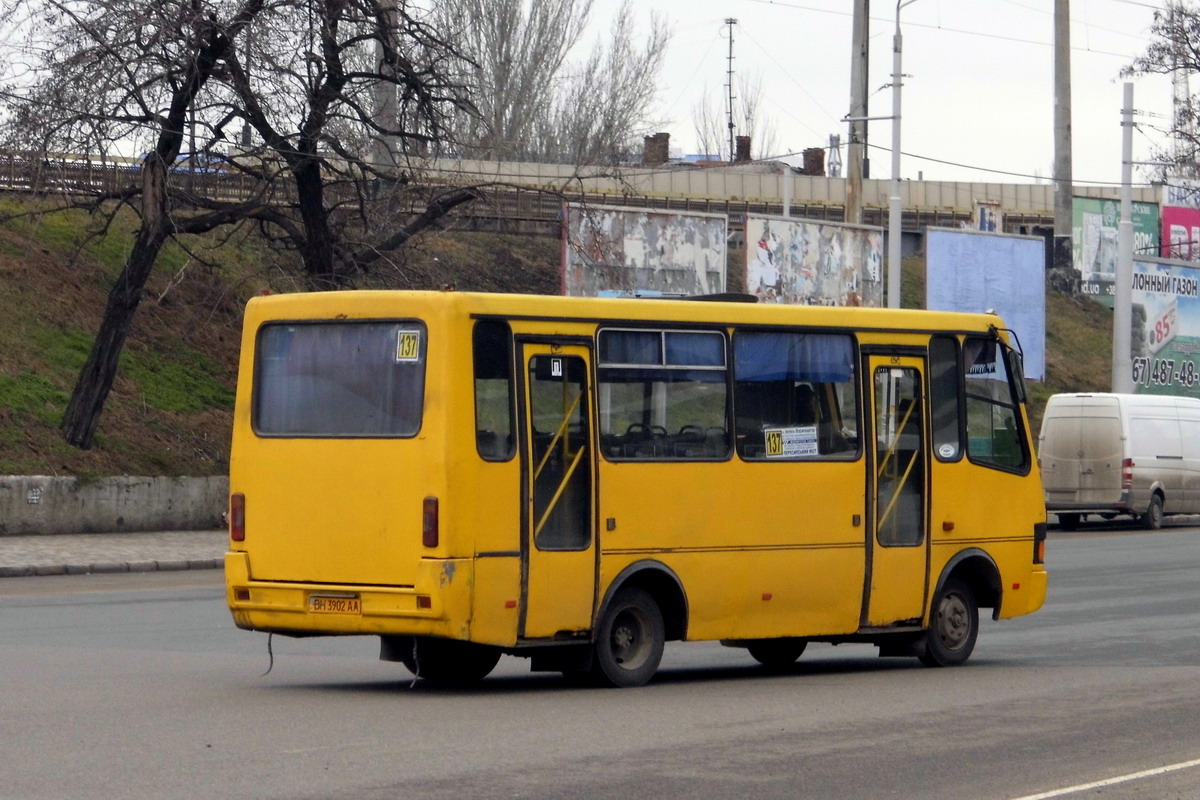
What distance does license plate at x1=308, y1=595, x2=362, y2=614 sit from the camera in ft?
36.2

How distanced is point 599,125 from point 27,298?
3673cm

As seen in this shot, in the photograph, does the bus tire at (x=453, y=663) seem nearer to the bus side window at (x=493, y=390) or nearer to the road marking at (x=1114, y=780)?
the bus side window at (x=493, y=390)

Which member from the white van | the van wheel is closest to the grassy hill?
the white van

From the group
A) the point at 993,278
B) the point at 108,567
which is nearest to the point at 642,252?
the point at 993,278

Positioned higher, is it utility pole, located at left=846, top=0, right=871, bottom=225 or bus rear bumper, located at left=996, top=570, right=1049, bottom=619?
utility pole, located at left=846, top=0, right=871, bottom=225

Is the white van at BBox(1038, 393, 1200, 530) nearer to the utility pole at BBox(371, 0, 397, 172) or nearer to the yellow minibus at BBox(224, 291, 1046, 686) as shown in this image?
the utility pole at BBox(371, 0, 397, 172)

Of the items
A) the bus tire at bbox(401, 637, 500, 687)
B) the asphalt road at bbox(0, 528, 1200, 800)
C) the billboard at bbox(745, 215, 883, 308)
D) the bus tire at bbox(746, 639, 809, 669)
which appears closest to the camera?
the asphalt road at bbox(0, 528, 1200, 800)

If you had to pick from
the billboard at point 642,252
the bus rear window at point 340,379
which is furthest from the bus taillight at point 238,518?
the billboard at point 642,252

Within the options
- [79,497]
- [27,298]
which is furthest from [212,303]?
[79,497]

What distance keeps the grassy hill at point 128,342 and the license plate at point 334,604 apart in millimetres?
17270

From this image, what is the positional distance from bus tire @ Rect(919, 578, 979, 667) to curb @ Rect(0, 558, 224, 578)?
12614 millimetres

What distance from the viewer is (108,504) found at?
90.1 feet

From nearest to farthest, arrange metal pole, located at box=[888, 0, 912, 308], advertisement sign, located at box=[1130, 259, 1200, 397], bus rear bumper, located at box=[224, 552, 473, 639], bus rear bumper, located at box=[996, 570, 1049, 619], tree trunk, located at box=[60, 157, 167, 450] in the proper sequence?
bus rear bumper, located at box=[224, 552, 473, 639]
bus rear bumper, located at box=[996, 570, 1049, 619]
tree trunk, located at box=[60, 157, 167, 450]
metal pole, located at box=[888, 0, 912, 308]
advertisement sign, located at box=[1130, 259, 1200, 397]

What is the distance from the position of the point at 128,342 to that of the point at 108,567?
11.4m
